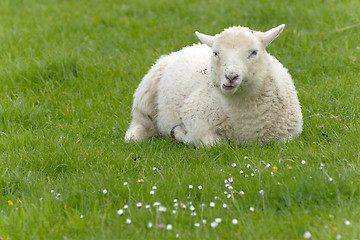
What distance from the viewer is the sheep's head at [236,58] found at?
14.2 feet

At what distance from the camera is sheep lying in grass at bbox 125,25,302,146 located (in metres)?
4.46

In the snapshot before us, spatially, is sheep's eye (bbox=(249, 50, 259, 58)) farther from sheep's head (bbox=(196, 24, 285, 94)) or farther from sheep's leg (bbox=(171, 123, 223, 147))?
sheep's leg (bbox=(171, 123, 223, 147))

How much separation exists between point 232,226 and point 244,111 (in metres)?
1.62

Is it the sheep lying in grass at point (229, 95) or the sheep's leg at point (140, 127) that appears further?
the sheep's leg at point (140, 127)

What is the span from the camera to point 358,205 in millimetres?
3346

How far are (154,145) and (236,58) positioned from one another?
1.24m

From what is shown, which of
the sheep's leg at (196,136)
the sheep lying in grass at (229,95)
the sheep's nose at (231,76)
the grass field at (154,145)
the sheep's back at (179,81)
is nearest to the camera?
the grass field at (154,145)

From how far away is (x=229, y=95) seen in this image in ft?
15.5

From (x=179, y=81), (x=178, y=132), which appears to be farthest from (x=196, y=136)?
(x=179, y=81)

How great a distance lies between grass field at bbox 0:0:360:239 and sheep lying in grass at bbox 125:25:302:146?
0.24 metres

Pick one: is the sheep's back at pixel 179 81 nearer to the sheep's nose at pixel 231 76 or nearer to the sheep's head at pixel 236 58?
the sheep's head at pixel 236 58

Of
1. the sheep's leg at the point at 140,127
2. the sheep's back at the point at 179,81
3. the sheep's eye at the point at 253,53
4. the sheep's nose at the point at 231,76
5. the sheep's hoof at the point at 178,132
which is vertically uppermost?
the sheep's eye at the point at 253,53

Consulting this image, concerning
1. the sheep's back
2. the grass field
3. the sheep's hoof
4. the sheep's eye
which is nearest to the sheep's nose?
the sheep's eye

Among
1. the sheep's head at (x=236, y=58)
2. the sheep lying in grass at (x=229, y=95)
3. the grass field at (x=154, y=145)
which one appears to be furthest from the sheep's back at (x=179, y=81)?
the sheep's head at (x=236, y=58)
